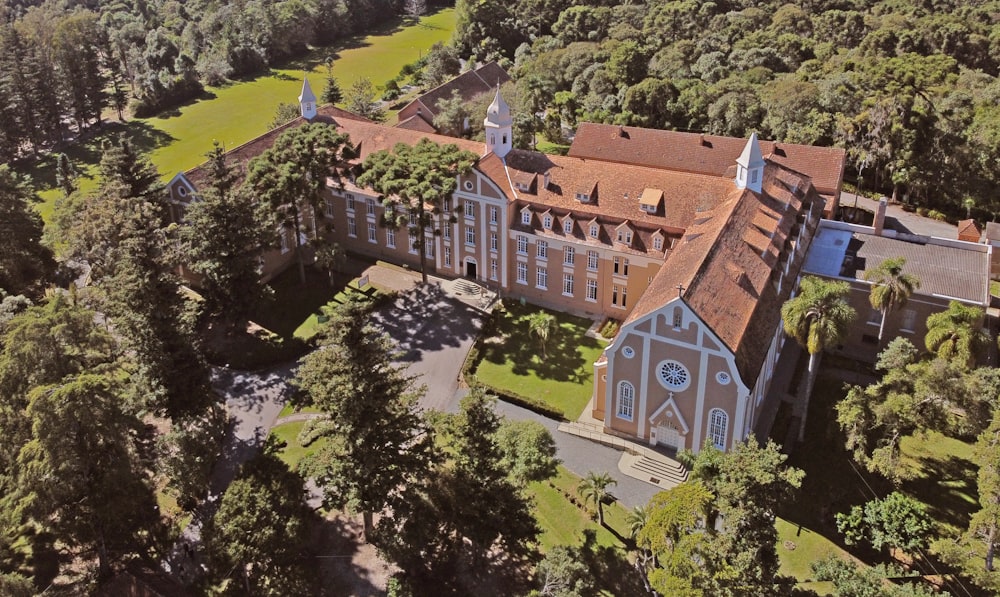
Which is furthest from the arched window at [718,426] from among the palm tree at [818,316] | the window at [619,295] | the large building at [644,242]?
the window at [619,295]

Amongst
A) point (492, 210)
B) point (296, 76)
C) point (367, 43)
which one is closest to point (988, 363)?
point (492, 210)

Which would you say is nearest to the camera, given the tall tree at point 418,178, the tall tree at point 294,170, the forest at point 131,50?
the tall tree at point 418,178

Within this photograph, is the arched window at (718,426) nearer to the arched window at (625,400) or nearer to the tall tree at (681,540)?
the arched window at (625,400)

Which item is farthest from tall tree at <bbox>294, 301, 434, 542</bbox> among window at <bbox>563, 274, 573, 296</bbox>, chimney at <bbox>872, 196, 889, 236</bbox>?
chimney at <bbox>872, 196, 889, 236</bbox>

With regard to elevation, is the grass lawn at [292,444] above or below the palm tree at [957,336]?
below

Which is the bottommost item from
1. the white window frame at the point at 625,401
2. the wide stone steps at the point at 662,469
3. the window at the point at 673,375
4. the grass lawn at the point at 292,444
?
the grass lawn at the point at 292,444

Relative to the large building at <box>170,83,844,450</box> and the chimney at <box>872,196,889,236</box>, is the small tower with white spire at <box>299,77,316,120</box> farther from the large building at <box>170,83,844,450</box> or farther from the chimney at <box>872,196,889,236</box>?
the chimney at <box>872,196,889,236</box>

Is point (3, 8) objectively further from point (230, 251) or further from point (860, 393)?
point (860, 393)
